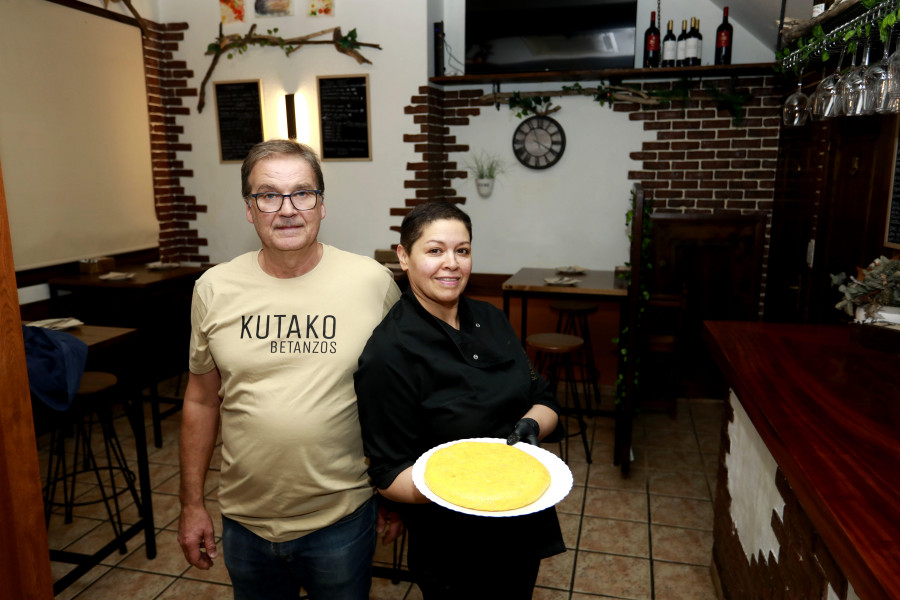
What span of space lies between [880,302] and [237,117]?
453 centimetres

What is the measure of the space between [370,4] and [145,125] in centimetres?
204

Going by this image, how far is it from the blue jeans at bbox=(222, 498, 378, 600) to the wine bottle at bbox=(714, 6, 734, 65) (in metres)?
4.02

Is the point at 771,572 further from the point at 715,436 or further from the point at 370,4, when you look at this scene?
the point at 370,4

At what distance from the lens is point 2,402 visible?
1.16 metres

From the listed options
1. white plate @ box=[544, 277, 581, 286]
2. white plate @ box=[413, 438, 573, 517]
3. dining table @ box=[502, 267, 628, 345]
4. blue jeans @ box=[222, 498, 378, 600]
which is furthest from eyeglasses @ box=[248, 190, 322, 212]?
white plate @ box=[544, 277, 581, 286]

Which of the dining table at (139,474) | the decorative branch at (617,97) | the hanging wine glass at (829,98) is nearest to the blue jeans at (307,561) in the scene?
the dining table at (139,474)

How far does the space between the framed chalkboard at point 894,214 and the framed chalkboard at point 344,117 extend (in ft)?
11.0

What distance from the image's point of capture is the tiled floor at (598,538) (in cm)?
259

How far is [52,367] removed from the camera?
7.92 ft

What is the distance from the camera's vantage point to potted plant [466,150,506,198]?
16.2ft

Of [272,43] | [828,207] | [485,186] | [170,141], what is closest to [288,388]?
[828,207]

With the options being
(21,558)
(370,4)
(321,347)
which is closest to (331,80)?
(370,4)

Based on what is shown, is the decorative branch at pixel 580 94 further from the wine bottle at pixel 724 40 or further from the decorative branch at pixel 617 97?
the wine bottle at pixel 724 40

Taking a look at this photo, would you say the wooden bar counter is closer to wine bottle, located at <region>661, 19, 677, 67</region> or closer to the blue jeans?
the blue jeans
